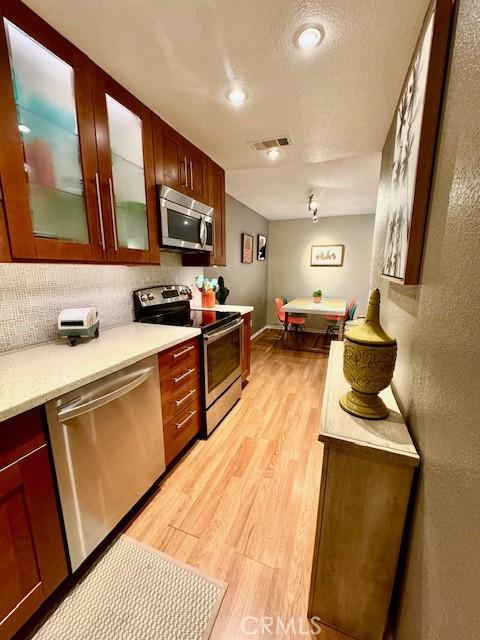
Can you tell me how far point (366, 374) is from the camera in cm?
89

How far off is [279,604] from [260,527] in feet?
1.07

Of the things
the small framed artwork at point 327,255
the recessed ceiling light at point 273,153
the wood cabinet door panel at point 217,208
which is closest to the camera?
the recessed ceiling light at point 273,153

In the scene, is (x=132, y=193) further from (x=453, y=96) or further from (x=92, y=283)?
(x=453, y=96)

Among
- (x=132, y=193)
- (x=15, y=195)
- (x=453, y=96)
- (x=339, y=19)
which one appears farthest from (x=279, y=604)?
(x=339, y=19)

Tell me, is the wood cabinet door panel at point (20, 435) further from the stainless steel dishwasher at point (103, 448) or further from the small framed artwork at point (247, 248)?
the small framed artwork at point (247, 248)

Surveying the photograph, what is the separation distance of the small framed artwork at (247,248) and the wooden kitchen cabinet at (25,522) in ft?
12.7

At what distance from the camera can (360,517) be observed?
0.86 meters

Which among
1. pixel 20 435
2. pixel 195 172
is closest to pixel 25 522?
pixel 20 435

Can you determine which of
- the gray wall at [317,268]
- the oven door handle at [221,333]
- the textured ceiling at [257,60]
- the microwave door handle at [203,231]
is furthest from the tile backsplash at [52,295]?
the gray wall at [317,268]

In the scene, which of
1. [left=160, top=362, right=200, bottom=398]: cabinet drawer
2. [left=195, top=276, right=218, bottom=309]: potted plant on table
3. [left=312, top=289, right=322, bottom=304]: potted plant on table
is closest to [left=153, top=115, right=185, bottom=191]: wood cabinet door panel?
[left=195, top=276, right=218, bottom=309]: potted plant on table

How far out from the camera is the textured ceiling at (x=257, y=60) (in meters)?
0.98

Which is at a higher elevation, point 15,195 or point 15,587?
point 15,195

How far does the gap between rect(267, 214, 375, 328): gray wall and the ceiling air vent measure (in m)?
3.59

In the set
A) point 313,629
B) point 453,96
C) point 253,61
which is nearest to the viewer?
point 453,96
